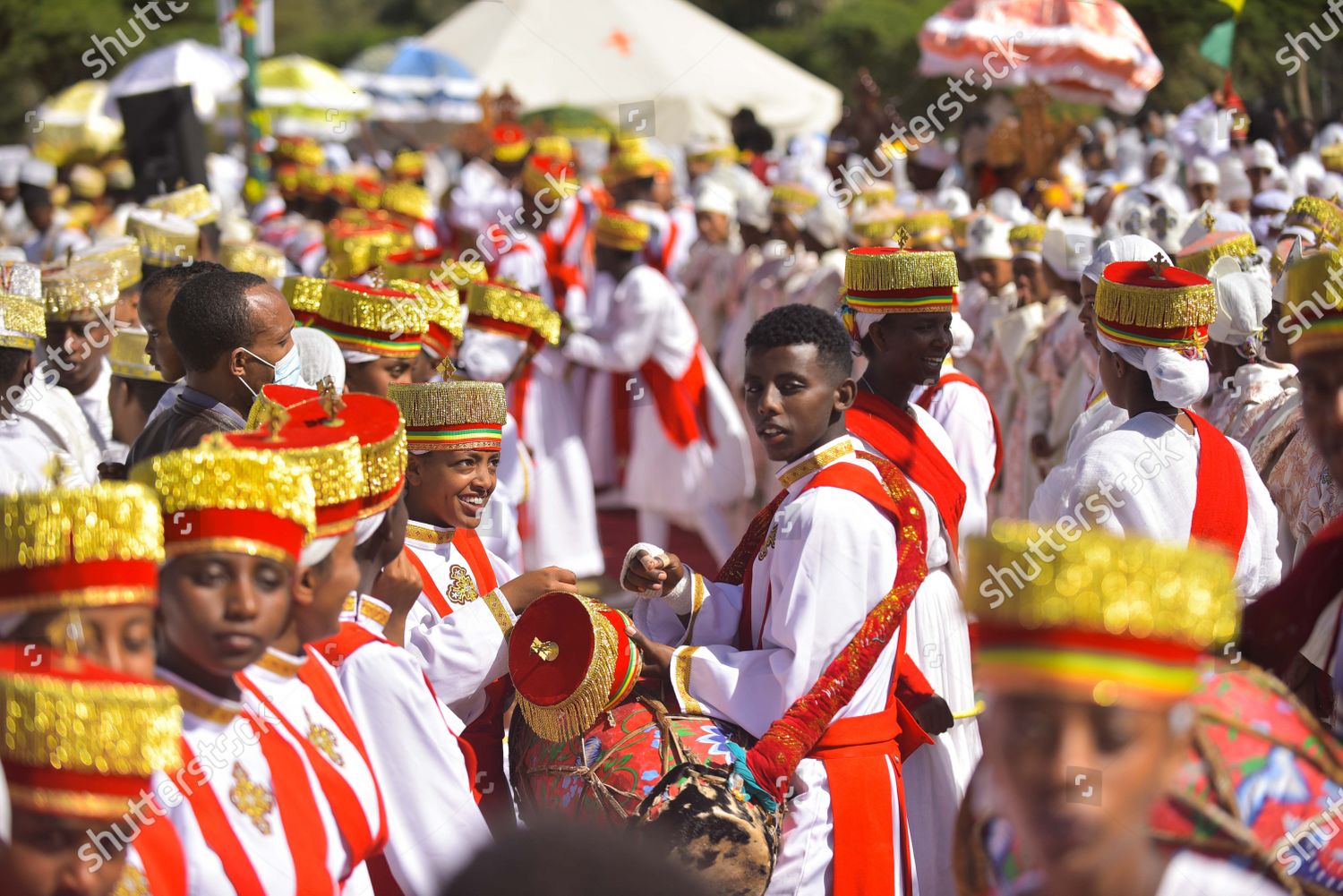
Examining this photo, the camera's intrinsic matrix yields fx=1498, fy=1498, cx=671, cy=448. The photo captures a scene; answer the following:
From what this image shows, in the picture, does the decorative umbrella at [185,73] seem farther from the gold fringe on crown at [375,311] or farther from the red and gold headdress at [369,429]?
the red and gold headdress at [369,429]

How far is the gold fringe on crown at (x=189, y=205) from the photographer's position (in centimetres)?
741

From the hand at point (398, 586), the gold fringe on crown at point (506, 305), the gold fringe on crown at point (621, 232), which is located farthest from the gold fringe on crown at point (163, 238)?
the hand at point (398, 586)

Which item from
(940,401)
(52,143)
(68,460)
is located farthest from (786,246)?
(52,143)

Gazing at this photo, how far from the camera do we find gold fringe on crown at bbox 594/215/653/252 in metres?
8.99

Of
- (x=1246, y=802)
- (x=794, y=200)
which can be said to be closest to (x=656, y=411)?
(x=794, y=200)

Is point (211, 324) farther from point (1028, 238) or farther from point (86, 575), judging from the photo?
point (1028, 238)

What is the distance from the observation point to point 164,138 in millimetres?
9922

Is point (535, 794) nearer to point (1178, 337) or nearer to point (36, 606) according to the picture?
point (36, 606)

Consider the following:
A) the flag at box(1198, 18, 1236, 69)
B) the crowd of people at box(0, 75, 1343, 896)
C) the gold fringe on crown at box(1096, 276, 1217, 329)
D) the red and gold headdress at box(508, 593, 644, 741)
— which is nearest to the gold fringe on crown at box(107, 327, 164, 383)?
the crowd of people at box(0, 75, 1343, 896)

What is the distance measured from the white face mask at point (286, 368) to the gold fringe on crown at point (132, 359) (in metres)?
1.33

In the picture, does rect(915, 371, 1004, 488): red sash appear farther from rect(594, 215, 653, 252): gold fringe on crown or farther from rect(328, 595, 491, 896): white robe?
rect(594, 215, 653, 252): gold fringe on crown

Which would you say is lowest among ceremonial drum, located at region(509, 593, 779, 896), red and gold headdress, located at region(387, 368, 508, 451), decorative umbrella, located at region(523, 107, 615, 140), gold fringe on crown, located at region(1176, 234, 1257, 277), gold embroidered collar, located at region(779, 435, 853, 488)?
ceremonial drum, located at region(509, 593, 779, 896)

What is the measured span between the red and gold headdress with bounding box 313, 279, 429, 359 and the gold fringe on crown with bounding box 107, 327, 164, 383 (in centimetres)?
80

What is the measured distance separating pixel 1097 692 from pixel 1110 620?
81mm
